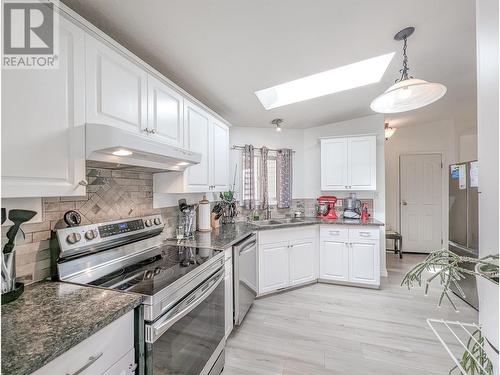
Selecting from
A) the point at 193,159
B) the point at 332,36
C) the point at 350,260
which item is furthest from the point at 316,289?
the point at 332,36

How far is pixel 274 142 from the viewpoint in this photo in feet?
12.9

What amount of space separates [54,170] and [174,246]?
112 centimetres

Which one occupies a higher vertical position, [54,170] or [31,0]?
[31,0]

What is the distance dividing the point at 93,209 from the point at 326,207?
3.20 m

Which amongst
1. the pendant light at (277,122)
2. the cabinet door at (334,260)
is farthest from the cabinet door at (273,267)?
the pendant light at (277,122)

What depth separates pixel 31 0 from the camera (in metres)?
0.98

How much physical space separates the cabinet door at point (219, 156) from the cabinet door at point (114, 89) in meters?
1.06

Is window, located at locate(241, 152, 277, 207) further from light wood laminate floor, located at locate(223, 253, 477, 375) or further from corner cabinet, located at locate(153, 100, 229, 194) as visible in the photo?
light wood laminate floor, located at locate(223, 253, 477, 375)

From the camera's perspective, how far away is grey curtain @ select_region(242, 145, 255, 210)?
3588 millimetres

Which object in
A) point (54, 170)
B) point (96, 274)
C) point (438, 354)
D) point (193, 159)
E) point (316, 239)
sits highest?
point (193, 159)

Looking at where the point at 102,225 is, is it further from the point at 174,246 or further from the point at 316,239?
the point at 316,239

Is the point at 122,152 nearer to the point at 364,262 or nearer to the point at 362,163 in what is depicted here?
the point at 364,262

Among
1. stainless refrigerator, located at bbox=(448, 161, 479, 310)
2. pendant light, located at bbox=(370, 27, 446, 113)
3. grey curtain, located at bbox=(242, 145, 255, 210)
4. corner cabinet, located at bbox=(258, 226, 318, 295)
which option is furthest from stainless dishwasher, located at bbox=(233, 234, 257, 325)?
stainless refrigerator, located at bbox=(448, 161, 479, 310)

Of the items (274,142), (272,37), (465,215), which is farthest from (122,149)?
(465,215)
